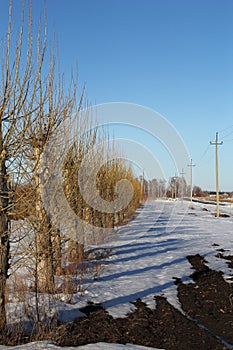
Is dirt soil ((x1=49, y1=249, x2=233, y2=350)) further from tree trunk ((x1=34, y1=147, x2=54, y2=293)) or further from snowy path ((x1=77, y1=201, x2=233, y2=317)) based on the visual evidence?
tree trunk ((x1=34, y1=147, x2=54, y2=293))

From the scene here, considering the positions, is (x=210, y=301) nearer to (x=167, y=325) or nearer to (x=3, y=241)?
(x=167, y=325)

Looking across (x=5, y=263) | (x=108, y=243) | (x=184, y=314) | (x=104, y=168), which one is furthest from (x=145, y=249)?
(x=5, y=263)

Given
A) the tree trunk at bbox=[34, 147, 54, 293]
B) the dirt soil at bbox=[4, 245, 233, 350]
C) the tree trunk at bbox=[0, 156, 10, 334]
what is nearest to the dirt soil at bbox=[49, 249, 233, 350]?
the dirt soil at bbox=[4, 245, 233, 350]

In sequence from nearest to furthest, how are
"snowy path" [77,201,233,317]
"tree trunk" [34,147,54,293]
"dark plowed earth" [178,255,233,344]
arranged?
1. "dark plowed earth" [178,255,233,344]
2. "tree trunk" [34,147,54,293]
3. "snowy path" [77,201,233,317]

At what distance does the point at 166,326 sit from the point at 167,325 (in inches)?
1.7

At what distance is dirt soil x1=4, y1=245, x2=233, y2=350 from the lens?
4.94 m

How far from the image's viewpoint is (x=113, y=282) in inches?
323

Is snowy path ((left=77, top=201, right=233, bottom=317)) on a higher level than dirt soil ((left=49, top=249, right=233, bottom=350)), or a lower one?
higher

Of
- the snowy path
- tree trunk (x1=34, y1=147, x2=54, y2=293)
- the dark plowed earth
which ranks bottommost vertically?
the dark plowed earth

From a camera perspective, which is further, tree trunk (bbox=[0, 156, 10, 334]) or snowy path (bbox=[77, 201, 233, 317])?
snowy path (bbox=[77, 201, 233, 317])

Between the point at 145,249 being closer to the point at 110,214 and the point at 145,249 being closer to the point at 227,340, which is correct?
Result: the point at 110,214

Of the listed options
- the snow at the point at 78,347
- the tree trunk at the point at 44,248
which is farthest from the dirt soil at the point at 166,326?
the tree trunk at the point at 44,248

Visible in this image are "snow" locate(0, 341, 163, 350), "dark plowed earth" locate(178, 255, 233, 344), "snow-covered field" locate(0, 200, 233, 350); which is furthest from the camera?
"snow-covered field" locate(0, 200, 233, 350)

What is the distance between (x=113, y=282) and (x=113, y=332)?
116 inches
